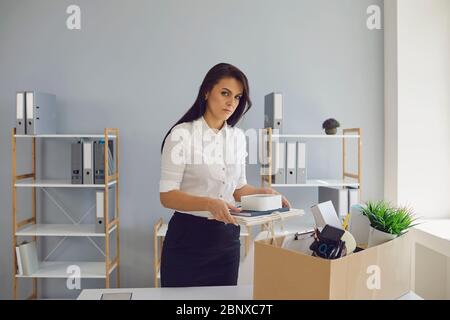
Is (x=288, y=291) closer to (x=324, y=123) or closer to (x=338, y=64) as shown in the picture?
(x=324, y=123)

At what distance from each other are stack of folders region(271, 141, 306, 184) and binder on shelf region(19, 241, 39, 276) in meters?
1.64

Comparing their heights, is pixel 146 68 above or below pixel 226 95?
above

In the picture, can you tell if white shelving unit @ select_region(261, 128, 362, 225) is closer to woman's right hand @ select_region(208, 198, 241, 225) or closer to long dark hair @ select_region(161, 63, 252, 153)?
long dark hair @ select_region(161, 63, 252, 153)

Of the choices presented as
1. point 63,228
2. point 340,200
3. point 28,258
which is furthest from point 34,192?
point 340,200

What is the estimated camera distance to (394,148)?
9.70 ft

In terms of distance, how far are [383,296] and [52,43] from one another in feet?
9.08

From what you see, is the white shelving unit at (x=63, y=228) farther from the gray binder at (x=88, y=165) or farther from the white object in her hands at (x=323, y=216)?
the white object in her hands at (x=323, y=216)

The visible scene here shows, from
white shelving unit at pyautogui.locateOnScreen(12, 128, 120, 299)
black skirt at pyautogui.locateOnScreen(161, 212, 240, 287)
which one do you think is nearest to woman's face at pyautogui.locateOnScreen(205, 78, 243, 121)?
black skirt at pyautogui.locateOnScreen(161, 212, 240, 287)

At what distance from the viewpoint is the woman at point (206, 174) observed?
1621 millimetres

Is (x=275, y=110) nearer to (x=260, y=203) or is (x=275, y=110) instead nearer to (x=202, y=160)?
(x=202, y=160)

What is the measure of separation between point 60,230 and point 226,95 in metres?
1.73

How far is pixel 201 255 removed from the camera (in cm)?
169

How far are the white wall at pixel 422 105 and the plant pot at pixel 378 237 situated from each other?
1.98 m
